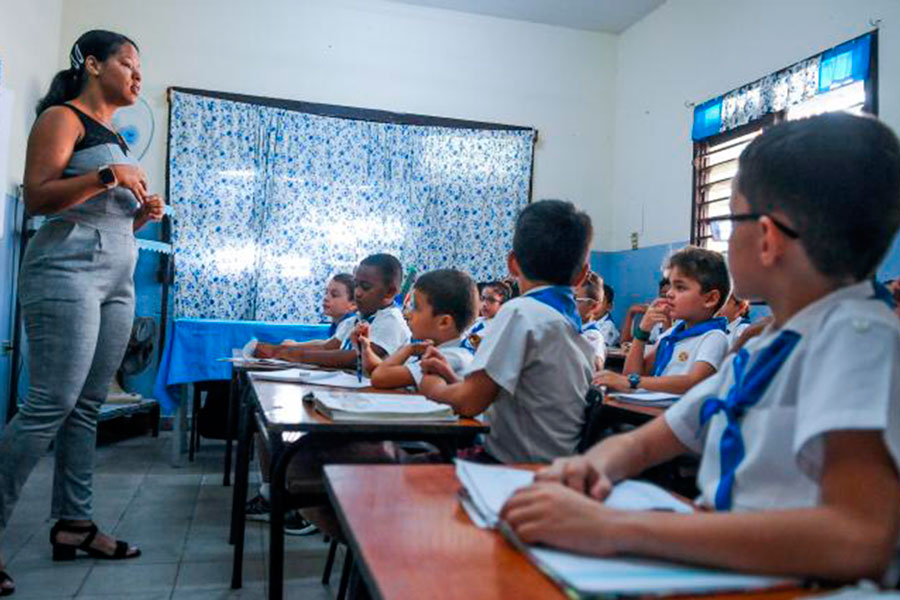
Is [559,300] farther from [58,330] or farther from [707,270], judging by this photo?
[58,330]

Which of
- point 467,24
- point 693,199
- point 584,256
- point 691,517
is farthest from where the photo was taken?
point 467,24

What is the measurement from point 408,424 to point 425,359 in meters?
0.35

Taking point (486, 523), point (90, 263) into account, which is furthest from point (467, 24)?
point (486, 523)

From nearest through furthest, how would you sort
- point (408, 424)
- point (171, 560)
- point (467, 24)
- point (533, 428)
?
point (408, 424) < point (533, 428) < point (171, 560) < point (467, 24)

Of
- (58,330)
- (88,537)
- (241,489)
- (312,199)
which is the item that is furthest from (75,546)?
(312,199)

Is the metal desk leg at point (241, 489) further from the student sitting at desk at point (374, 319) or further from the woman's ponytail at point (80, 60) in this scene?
the woman's ponytail at point (80, 60)

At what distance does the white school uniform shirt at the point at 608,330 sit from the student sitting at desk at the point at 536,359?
11.8ft

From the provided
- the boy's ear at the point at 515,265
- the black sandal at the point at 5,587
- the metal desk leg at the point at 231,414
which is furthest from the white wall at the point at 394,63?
the boy's ear at the point at 515,265

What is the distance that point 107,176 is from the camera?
1846 mm

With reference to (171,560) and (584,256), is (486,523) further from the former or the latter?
(171,560)

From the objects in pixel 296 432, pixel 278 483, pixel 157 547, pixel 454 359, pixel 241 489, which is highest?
pixel 454 359

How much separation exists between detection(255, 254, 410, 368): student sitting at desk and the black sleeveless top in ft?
3.45

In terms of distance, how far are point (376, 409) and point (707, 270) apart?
1.56 metres

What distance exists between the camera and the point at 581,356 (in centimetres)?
155
